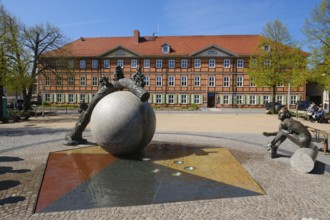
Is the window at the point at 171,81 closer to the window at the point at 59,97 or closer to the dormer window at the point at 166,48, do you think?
the dormer window at the point at 166,48

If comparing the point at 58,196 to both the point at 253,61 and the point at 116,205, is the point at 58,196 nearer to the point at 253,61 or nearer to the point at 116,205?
the point at 116,205

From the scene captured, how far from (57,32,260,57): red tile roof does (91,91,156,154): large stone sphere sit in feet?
133

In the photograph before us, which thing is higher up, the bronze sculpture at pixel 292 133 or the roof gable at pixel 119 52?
the roof gable at pixel 119 52

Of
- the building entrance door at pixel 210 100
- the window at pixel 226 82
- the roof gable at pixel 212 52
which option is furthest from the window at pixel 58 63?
the window at pixel 226 82

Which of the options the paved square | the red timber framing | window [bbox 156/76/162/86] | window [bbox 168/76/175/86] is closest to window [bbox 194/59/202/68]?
the red timber framing

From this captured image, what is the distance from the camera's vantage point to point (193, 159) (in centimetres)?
866

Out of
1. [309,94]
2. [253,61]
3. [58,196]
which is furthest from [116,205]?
[309,94]

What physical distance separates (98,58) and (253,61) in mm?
27144

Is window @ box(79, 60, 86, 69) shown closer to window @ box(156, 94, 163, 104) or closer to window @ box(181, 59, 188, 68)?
window @ box(156, 94, 163, 104)

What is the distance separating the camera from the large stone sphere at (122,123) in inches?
305

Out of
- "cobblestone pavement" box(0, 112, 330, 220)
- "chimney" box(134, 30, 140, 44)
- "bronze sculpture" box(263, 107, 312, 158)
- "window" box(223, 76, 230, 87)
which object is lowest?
"cobblestone pavement" box(0, 112, 330, 220)

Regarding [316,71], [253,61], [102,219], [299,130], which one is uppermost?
[253,61]

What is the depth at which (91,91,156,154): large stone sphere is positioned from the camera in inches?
305

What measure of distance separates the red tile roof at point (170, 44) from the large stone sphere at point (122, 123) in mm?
40493
